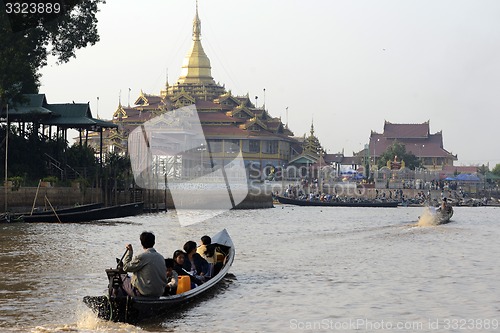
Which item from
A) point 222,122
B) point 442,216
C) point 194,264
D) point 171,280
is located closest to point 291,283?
point 194,264

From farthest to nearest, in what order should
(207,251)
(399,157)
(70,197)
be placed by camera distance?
1. (399,157)
2. (70,197)
3. (207,251)

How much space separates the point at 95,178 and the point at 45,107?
16.1ft

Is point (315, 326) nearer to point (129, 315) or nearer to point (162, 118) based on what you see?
point (129, 315)

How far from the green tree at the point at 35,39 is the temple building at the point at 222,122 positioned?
64791mm

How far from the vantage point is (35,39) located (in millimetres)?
40156

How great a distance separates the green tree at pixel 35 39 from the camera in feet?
125

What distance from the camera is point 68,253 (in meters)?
27.0

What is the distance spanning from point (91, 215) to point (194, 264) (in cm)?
2446

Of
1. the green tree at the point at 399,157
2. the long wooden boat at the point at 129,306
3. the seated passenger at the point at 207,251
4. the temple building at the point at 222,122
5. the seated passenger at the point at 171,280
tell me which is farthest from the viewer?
the green tree at the point at 399,157

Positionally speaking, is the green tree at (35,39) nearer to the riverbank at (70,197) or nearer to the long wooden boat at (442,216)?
the riverbank at (70,197)

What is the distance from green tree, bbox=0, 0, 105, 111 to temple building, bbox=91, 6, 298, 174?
6479cm

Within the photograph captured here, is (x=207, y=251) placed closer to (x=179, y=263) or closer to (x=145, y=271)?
(x=179, y=263)

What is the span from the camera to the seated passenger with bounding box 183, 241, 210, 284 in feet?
59.8

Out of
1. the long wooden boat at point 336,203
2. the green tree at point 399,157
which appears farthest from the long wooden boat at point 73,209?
the green tree at point 399,157
